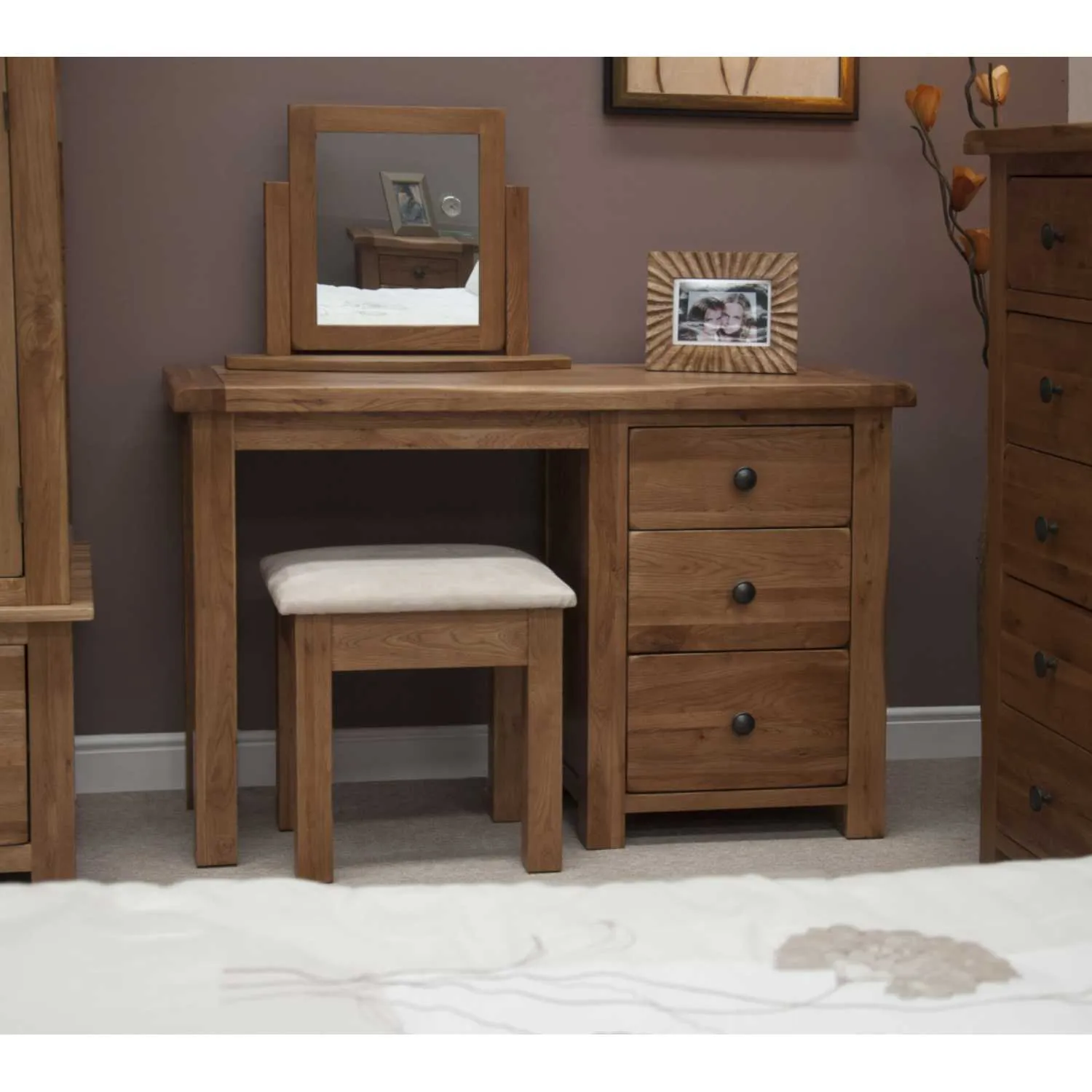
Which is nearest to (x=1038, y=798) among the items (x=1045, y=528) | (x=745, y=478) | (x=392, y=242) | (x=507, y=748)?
(x=1045, y=528)

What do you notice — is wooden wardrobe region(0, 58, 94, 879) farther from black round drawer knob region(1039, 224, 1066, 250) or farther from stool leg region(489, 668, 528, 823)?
black round drawer knob region(1039, 224, 1066, 250)

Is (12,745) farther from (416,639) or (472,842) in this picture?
(472,842)

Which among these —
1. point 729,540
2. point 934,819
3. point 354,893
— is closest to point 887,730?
point 934,819

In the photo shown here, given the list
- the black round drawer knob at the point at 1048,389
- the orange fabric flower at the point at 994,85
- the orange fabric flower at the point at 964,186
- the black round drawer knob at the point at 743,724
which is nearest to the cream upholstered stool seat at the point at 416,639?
the black round drawer knob at the point at 743,724

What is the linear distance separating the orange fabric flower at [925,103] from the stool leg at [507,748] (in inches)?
47.6

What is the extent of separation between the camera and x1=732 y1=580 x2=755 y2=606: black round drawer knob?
2.55 m

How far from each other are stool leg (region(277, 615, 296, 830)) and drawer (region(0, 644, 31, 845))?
15.9 inches

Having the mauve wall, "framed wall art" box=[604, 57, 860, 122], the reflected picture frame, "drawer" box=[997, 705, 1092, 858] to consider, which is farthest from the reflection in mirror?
"drawer" box=[997, 705, 1092, 858]

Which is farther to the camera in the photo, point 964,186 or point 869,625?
point 964,186

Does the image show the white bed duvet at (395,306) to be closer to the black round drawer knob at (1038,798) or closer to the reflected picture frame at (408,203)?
the reflected picture frame at (408,203)

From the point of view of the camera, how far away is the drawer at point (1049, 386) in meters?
2.10

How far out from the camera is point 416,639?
2.33m

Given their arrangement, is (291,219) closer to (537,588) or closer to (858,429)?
(537,588)

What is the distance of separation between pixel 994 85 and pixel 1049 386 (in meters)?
0.85
